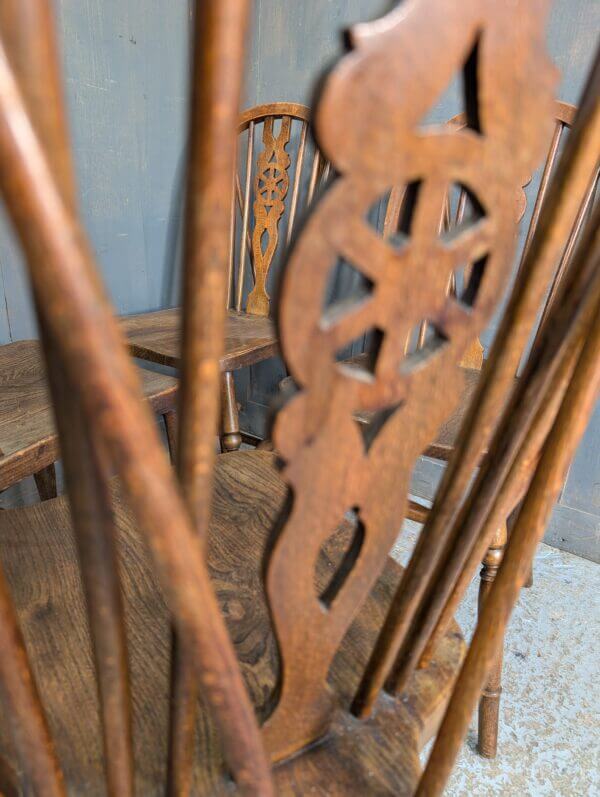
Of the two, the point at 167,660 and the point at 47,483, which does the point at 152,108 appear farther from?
the point at 167,660

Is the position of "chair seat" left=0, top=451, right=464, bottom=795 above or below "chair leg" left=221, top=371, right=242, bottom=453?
above

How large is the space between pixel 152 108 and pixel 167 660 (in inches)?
60.4

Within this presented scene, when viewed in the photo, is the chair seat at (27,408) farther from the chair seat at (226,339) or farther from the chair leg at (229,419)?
the chair leg at (229,419)

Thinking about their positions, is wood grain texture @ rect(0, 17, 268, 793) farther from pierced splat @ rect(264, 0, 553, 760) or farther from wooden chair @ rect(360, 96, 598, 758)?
wooden chair @ rect(360, 96, 598, 758)

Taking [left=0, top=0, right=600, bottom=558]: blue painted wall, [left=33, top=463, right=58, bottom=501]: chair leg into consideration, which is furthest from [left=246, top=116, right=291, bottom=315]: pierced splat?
[left=33, top=463, right=58, bottom=501]: chair leg

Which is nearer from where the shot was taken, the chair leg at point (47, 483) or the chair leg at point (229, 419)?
the chair leg at point (47, 483)

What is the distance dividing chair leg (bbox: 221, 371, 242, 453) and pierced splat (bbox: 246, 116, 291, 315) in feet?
0.87

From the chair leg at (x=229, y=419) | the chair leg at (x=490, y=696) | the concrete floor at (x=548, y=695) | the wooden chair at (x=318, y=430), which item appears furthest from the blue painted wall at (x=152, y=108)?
the wooden chair at (x=318, y=430)

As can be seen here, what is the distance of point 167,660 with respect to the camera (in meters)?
0.44

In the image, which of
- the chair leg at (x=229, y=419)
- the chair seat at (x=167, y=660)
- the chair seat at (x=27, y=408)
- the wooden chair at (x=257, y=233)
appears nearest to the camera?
the chair seat at (x=167, y=660)

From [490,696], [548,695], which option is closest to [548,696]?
[548,695]

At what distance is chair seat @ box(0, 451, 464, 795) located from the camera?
0.36m

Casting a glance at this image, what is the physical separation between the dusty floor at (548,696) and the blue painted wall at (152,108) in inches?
8.3

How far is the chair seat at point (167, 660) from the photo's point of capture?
1.20 feet
